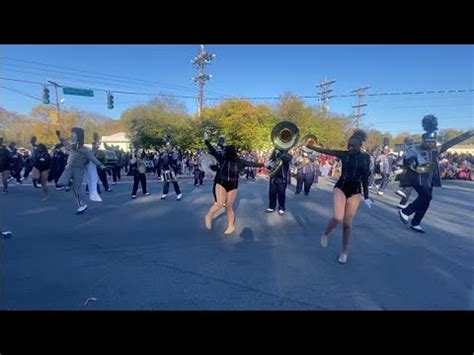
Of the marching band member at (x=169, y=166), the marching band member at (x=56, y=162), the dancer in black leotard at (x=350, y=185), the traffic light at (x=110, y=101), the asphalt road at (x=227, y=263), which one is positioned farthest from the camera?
the traffic light at (x=110, y=101)

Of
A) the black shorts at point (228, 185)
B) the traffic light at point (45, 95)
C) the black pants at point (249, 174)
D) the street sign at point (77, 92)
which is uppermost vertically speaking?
the street sign at point (77, 92)

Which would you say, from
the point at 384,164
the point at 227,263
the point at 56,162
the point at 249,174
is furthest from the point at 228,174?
the point at 249,174

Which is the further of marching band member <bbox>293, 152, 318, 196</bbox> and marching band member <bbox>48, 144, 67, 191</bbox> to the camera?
marching band member <bbox>48, 144, 67, 191</bbox>

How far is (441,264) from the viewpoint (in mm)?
4047

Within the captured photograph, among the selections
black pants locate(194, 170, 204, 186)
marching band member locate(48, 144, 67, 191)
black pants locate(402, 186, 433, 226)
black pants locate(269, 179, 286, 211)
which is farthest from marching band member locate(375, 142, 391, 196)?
marching band member locate(48, 144, 67, 191)

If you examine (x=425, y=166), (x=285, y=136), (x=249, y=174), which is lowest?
(x=249, y=174)

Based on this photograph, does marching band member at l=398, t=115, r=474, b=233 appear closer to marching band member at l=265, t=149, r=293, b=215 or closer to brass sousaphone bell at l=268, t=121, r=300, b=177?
brass sousaphone bell at l=268, t=121, r=300, b=177

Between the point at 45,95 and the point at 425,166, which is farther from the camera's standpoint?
the point at 45,95

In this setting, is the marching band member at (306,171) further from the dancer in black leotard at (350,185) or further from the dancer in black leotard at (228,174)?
the dancer in black leotard at (350,185)

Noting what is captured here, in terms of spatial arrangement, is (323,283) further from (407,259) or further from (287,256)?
(407,259)

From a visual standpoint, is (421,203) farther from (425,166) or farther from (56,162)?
(56,162)

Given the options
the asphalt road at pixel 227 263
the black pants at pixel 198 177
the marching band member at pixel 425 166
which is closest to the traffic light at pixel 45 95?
the black pants at pixel 198 177
